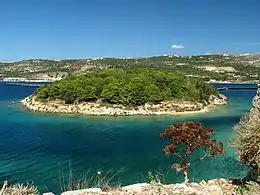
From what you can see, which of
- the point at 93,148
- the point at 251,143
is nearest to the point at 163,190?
the point at 251,143

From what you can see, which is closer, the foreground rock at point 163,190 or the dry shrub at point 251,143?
the foreground rock at point 163,190

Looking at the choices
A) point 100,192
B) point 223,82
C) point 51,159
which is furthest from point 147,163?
point 223,82

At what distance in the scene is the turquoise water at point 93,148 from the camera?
30.0 m

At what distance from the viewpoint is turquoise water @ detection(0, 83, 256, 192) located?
98.4 ft

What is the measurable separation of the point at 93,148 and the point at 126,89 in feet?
120

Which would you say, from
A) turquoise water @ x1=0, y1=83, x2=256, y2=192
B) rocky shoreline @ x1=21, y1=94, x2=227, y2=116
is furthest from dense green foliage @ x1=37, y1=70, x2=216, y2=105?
turquoise water @ x1=0, y1=83, x2=256, y2=192

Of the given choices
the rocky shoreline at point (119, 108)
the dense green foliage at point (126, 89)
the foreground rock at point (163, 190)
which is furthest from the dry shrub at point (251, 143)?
the dense green foliage at point (126, 89)

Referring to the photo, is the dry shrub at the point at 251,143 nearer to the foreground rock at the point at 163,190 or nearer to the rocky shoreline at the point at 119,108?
the foreground rock at the point at 163,190

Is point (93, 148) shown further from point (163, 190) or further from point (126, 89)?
point (126, 89)

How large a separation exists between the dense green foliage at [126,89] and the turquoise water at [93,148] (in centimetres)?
919

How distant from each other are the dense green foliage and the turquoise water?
919 centimetres

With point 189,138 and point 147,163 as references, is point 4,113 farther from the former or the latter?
point 189,138

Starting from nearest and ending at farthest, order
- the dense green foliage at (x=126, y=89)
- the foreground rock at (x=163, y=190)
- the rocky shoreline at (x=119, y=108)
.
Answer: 1. the foreground rock at (x=163, y=190)
2. the rocky shoreline at (x=119, y=108)
3. the dense green foliage at (x=126, y=89)

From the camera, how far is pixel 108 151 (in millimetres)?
40406
